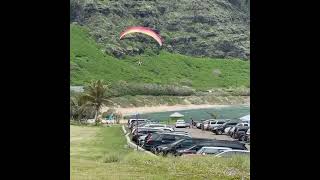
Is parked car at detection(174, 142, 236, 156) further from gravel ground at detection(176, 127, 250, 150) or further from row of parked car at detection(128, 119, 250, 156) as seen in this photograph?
gravel ground at detection(176, 127, 250, 150)

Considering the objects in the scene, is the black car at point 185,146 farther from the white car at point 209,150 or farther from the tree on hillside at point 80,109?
the tree on hillside at point 80,109

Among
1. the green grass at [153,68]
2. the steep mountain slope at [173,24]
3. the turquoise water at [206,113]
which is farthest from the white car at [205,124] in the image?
the steep mountain slope at [173,24]

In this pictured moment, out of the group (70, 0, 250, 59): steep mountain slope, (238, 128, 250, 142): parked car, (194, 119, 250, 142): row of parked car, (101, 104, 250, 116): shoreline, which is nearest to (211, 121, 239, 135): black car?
(194, 119, 250, 142): row of parked car

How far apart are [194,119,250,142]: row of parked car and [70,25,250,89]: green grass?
496 centimetres

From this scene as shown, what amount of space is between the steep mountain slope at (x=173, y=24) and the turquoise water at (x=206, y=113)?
4.89 m

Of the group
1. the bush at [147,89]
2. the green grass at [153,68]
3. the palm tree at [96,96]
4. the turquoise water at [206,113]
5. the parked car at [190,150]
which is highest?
the green grass at [153,68]

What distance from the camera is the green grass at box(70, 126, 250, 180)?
7.67 meters

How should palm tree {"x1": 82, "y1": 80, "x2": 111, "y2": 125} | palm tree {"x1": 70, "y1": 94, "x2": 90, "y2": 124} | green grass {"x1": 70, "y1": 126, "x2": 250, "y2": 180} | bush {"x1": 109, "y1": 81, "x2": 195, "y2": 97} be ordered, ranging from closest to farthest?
green grass {"x1": 70, "y1": 126, "x2": 250, "y2": 180} → palm tree {"x1": 70, "y1": 94, "x2": 90, "y2": 124} → palm tree {"x1": 82, "y1": 80, "x2": 111, "y2": 125} → bush {"x1": 109, "y1": 81, "x2": 195, "y2": 97}

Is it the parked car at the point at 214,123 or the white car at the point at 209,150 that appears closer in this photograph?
the white car at the point at 209,150

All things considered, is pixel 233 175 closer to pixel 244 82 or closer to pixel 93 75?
pixel 93 75

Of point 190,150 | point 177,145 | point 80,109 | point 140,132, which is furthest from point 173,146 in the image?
point 80,109

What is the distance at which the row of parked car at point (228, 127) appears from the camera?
502 inches

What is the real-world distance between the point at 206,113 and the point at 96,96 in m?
3.92
